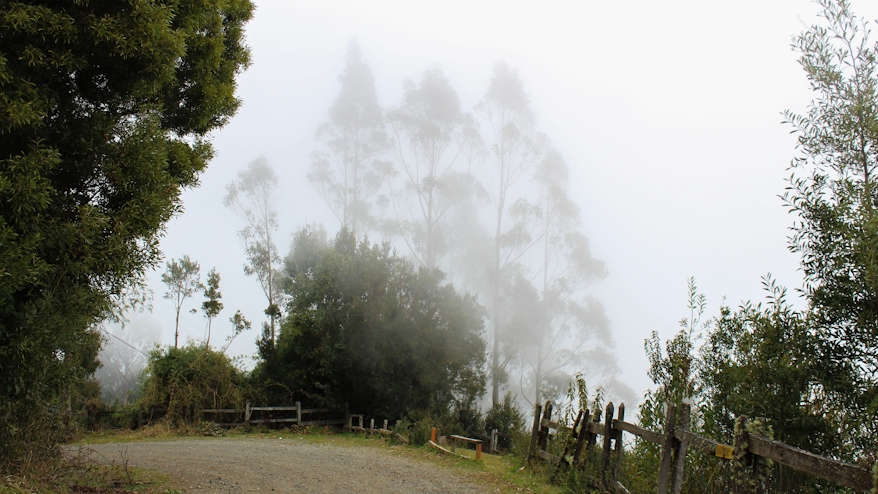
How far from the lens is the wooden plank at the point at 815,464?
3.31m

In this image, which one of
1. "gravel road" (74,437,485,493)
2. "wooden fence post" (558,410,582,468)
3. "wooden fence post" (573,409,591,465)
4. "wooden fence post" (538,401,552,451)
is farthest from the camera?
"wooden fence post" (538,401,552,451)

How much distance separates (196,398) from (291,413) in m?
3.65

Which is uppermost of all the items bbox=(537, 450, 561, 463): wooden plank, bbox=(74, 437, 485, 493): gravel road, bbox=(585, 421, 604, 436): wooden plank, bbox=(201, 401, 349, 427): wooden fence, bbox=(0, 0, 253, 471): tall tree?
bbox=(0, 0, 253, 471): tall tree

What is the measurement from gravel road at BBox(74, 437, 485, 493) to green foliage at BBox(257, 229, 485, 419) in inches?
359

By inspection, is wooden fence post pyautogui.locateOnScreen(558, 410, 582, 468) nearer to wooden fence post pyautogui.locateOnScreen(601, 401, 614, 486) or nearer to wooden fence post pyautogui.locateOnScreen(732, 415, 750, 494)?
wooden fence post pyautogui.locateOnScreen(601, 401, 614, 486)

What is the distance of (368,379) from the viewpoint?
2186 centimetres

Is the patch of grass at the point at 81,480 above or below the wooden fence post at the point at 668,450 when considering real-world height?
below

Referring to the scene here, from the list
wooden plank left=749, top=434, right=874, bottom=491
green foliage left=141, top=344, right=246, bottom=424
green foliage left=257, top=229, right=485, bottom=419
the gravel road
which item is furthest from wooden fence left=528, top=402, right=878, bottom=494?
green foliage left=141, top=344, right=246, bottom=424

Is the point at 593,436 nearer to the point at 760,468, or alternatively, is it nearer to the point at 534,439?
the point at 534,439

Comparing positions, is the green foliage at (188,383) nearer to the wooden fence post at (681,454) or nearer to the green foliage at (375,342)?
the green foliage at (375,342)

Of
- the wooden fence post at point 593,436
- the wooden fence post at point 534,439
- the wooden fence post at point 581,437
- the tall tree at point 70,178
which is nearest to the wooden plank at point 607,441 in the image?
the wooden fence post at point 593,436

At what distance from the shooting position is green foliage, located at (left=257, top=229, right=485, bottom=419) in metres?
21.7

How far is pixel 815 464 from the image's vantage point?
3.65 m

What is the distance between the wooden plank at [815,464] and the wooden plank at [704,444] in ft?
0.91
